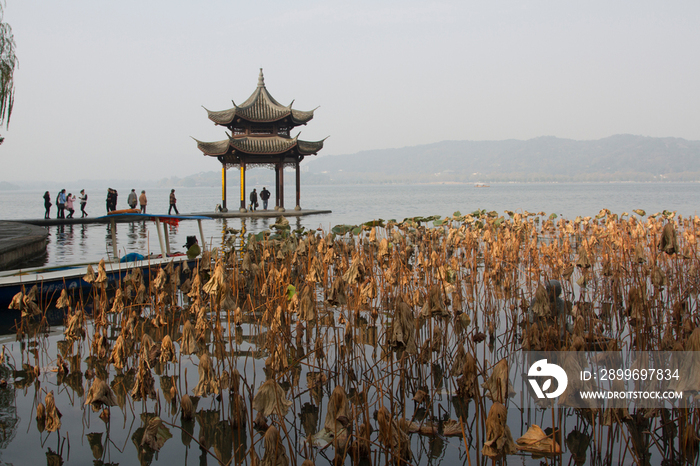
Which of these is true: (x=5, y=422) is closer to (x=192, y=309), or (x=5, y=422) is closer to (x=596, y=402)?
(x=192, y=309)

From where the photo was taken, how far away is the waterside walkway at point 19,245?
35.7 feet

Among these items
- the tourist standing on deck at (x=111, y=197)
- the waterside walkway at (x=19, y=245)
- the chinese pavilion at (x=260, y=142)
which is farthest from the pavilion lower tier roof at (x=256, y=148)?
the waterside walkway at (x=19, y=245)

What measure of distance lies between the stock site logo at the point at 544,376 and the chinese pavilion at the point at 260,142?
24201mm

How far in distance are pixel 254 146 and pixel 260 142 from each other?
432mm

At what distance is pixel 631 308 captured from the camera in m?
4.34

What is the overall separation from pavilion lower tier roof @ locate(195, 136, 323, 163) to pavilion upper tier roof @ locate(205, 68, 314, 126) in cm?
108

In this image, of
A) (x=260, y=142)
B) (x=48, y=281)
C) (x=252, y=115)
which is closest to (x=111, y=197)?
(x=260, y=142)

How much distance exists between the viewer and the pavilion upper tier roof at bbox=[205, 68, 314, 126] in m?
28.0

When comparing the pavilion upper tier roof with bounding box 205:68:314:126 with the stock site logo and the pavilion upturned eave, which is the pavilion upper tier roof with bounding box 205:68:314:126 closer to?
the pavilion upturned eave

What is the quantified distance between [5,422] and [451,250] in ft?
26.4

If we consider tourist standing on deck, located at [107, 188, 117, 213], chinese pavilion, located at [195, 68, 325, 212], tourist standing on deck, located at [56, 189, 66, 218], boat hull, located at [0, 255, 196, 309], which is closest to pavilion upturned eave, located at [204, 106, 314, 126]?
chinese pavilion, located at [195, 68, 325, 212]

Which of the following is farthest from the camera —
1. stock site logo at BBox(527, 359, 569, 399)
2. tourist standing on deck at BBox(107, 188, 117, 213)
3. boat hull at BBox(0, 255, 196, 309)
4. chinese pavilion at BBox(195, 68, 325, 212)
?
chinese pavilion at BBox(195, 68, 325, 212)

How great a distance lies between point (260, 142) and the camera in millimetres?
27734

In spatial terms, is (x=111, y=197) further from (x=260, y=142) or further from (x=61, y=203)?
(x=260, y=142)
